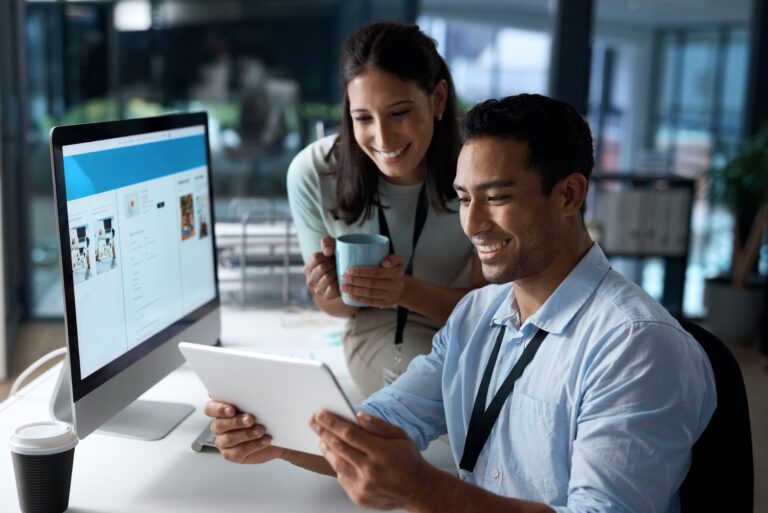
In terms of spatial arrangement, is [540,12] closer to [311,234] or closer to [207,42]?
[207,42]

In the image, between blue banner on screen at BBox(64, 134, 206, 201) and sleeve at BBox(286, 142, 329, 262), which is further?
sleeve at BBox(286, 142, 329, 262)

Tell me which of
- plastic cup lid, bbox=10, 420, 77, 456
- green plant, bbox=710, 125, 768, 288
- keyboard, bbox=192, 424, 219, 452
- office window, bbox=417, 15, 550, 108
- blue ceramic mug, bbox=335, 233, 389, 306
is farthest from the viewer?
office window, bbox=417, 15, 550, 108

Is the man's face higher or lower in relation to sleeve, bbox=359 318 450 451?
higher

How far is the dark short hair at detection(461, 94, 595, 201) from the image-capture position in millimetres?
1301

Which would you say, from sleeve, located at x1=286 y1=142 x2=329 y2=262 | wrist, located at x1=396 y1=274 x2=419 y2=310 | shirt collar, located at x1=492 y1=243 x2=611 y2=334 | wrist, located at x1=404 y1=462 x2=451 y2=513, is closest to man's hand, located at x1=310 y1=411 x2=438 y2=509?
wrist, located at x1=404 y1=462 x2=451 y2=513

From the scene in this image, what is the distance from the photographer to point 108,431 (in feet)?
4.97

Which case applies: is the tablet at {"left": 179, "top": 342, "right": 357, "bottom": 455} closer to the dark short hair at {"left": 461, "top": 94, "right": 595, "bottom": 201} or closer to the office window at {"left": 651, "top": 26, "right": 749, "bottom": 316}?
the dark short hair at {"left": 461, "top": 94, "right": 595, "bottom": 201}

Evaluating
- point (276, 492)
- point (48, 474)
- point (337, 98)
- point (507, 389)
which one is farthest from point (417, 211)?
point (337, 98)

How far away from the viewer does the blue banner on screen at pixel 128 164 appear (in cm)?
130

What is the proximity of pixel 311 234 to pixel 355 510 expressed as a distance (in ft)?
2.75

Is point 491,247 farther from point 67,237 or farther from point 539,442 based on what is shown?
point 67,237

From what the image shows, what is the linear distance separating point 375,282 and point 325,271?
158mm

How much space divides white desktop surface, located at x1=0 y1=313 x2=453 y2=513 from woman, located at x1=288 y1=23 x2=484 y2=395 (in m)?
0.33

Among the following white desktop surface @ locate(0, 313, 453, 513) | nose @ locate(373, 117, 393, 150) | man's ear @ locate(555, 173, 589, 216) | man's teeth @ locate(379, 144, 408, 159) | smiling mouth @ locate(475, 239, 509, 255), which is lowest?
white desktop surface @ locate(0, 313, 453, 513)
